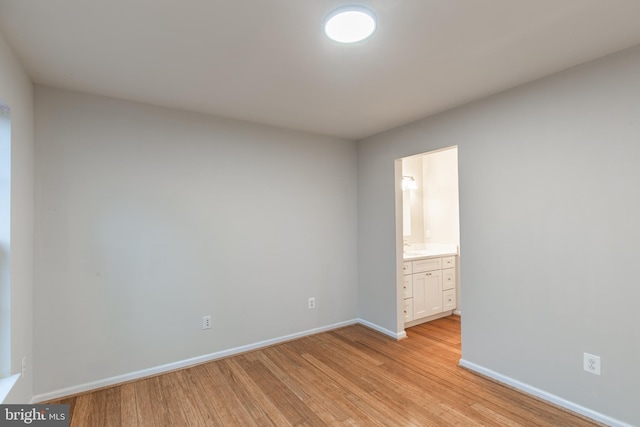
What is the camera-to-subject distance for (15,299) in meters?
1.89

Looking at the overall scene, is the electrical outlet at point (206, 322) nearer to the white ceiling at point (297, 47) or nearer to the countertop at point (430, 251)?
the white ceiling at point (297, 47)

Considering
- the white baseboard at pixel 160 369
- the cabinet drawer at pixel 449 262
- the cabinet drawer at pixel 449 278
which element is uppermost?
the cabinet drawer at pixel 449 262

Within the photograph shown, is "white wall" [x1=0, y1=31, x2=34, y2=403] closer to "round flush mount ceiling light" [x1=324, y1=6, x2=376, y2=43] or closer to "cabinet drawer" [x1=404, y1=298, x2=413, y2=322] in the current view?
"round flush mount ceiling light" [x1=324, y1=6, x2=376, y2=43]

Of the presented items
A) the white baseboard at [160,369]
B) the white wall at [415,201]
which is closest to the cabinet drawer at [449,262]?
the white wall at [415,201]

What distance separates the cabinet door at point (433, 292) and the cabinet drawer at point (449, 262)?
0.48ft

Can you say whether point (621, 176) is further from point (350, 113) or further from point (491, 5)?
point (350, 113)

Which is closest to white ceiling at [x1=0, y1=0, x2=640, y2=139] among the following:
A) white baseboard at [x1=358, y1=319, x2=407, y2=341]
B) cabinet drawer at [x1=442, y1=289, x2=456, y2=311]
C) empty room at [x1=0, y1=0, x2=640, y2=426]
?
empty room at [x1=0, y1=0, x2=640, y2=426]

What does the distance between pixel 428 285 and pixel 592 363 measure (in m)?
1.99

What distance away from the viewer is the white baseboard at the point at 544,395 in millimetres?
1968

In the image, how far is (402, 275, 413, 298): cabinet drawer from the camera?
372 cm

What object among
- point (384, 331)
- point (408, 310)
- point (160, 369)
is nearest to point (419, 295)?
point (408, 310)

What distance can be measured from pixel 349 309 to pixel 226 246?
1845 mm

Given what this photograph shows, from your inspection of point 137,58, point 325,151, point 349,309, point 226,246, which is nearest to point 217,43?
point 137,58

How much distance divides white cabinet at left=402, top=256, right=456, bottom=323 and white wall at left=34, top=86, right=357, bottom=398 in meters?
0.93
